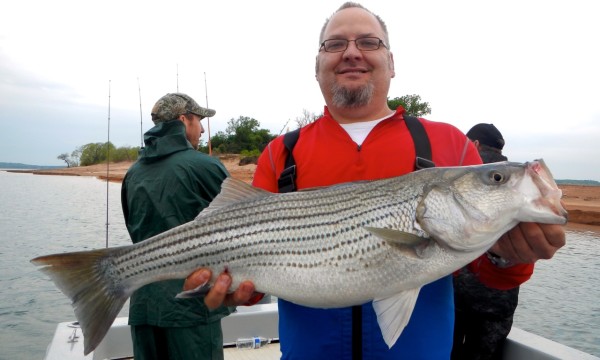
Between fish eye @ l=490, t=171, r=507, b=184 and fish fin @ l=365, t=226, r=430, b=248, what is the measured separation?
54 centimetres

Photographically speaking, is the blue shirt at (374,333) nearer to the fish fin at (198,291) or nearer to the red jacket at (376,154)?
the red jacket at (376,154)

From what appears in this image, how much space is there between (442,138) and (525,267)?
3.29 feet

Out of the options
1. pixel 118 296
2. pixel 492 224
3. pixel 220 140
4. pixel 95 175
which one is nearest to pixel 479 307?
pixel 492 224

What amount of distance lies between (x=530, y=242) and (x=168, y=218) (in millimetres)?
3297

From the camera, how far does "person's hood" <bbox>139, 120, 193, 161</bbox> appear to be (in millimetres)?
4836

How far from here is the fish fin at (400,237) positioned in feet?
8.69

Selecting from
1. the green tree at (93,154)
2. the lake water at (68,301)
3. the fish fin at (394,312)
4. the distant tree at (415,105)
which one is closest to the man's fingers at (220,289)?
the fish fin at (394,312)

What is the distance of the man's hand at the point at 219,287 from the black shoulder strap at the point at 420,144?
138 cm

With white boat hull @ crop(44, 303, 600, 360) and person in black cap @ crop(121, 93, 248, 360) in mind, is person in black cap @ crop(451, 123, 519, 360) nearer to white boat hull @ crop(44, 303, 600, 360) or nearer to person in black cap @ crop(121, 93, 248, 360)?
white boat hull @ crop(44, 303, 600, 360)

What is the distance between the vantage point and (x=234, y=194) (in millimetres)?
3145

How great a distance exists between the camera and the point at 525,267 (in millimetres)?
2836

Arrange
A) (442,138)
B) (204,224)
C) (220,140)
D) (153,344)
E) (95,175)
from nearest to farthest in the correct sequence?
(204,224)
(442,138)
(153,344)
(220,140)
(95,175)

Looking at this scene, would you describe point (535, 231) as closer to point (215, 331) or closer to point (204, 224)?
point (204, 224)

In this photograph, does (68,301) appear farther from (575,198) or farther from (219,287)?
(575,198)
